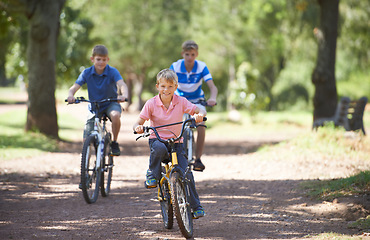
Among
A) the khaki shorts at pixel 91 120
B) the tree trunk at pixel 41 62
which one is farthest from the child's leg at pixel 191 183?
the tree trunk at pixel 41 62

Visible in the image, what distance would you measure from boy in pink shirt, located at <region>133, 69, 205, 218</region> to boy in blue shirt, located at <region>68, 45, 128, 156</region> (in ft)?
6.96

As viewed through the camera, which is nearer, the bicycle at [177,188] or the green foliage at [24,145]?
the bicycle at [177,188]

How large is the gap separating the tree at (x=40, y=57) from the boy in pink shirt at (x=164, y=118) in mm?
9494

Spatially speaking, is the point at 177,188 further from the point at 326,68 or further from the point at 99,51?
the point at 326,68

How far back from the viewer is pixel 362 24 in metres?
25.1

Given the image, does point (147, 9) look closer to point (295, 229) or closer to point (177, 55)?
point (177, 55)

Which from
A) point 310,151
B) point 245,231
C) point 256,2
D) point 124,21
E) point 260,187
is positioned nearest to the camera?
point 245,231

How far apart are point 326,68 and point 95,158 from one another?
893 centimetres

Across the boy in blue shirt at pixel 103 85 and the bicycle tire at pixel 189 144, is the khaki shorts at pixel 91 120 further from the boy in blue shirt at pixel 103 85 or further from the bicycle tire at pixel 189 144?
the bicycle tire at pixel 189 144

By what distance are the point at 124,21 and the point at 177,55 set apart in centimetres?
478

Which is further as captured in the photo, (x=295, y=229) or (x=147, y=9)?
(x=147, y=9)

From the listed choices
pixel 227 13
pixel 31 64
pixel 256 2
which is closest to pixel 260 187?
pixel 31 64

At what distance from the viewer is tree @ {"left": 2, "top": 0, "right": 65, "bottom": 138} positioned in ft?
45.9

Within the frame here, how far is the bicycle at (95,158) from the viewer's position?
22.2ft
